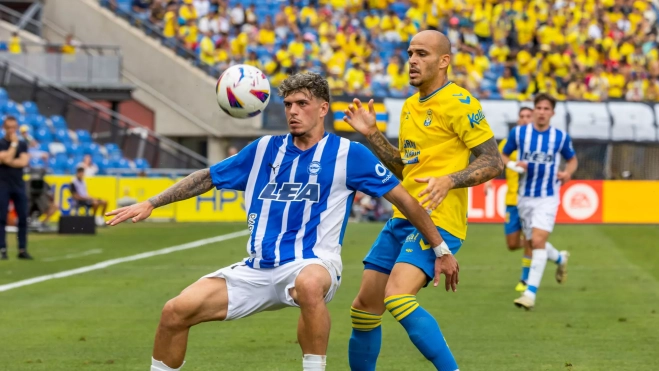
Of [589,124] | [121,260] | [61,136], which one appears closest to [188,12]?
[61,136]

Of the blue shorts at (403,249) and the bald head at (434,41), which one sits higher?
the bald head at (434,41)

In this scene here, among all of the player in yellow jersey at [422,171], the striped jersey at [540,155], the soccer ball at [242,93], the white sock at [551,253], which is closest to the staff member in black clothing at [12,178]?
the striped jersey at [540,155]

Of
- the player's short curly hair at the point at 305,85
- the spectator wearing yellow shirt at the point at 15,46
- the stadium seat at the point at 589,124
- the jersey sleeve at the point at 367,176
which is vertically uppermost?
the spectator wearing yellow shirt at the point at 15,46

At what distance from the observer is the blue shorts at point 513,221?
552 inches

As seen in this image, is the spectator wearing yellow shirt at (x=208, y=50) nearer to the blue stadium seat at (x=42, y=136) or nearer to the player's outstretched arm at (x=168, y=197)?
the blue stadium seat at (x=42, y=136)

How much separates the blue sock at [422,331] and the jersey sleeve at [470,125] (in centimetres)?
105

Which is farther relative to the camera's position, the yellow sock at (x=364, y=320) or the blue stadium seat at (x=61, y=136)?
the blue stadium seat at (x=61, y=136)

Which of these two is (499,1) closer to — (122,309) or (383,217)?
(383,217)

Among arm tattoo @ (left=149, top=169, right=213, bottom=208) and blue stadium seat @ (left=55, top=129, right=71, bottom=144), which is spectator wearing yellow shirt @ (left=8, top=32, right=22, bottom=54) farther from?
arm tattoo @ (left=149, top=169, right=213, bottom=208)

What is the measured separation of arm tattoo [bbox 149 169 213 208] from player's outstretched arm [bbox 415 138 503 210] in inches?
48.8

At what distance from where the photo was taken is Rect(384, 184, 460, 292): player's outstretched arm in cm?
627

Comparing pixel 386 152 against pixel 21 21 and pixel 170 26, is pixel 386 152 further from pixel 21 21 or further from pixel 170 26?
pixel 21 21

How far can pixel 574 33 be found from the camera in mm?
33281

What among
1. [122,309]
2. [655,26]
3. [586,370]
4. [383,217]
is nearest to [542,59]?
[655,26]
